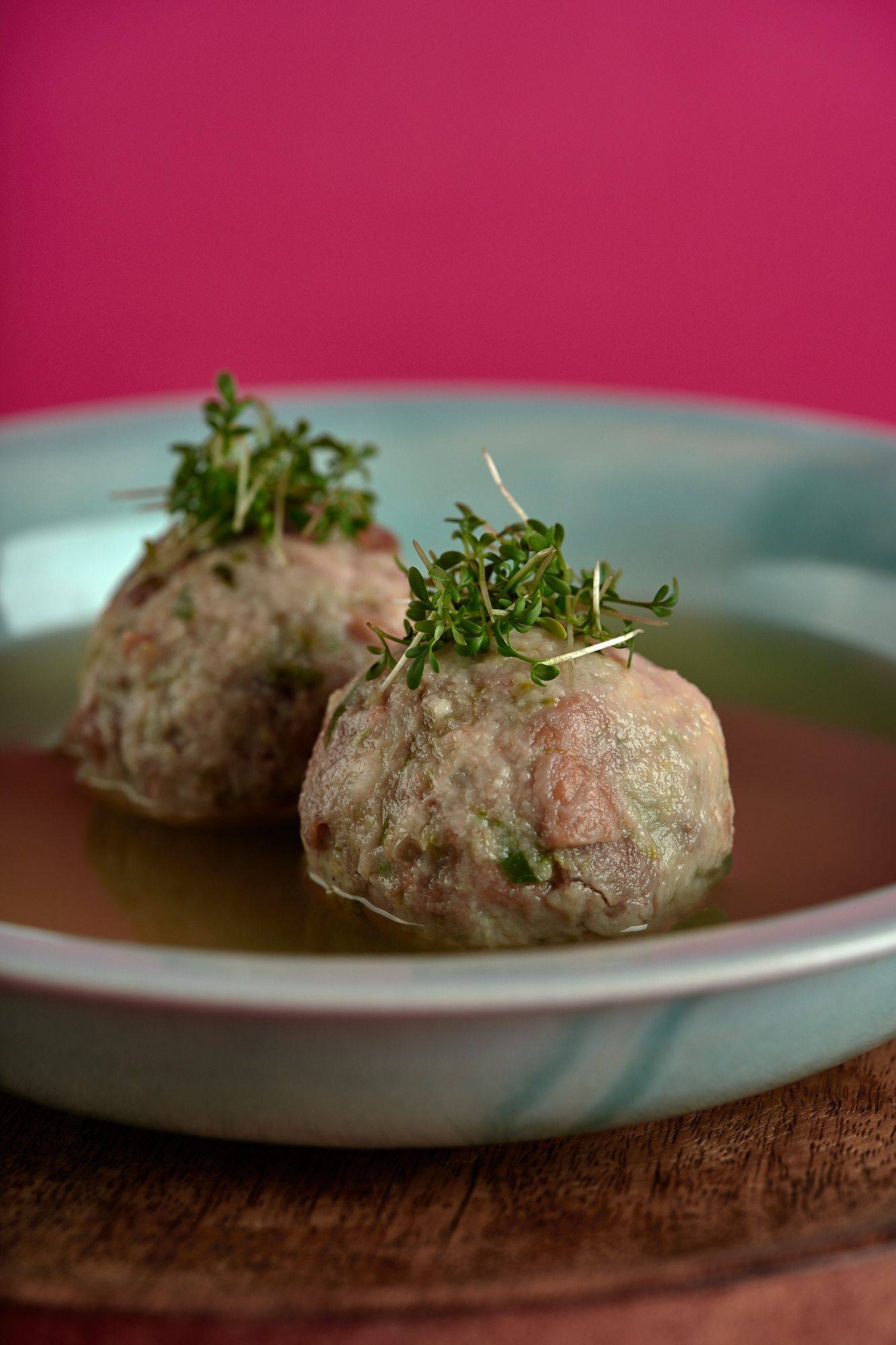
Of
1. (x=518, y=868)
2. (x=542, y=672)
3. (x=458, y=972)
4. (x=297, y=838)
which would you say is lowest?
(x=297, y=838)

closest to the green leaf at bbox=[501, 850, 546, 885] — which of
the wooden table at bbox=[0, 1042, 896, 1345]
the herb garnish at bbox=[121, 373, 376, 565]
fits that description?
the wooden table at bbox=[0, 1042, 896, 1345]

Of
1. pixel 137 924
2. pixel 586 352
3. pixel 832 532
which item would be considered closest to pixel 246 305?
pixel 586 352

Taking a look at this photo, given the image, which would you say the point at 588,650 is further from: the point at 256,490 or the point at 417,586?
the point at 256,490

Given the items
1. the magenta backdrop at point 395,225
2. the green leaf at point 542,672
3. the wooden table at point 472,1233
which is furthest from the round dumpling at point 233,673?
the magenta backdrop at point 395,225

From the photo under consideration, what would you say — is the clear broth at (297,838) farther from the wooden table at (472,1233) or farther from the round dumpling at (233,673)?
the wooden table at (472,1233)

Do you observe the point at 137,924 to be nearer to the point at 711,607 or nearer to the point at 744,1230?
the point at 744,1230

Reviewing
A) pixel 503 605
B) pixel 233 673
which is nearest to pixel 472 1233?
pixel 503 605

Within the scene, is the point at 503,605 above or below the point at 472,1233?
above
